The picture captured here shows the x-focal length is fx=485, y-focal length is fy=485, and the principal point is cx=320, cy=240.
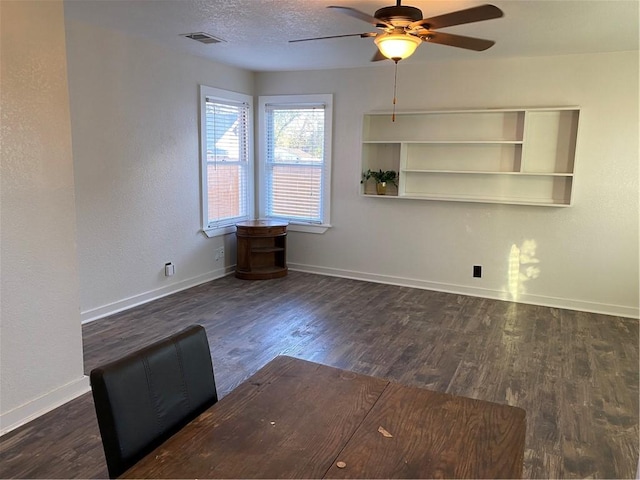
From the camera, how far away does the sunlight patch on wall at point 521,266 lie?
4.84 metres

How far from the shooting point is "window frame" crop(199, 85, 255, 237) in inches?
202

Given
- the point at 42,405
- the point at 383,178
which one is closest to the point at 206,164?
the point at 383,178

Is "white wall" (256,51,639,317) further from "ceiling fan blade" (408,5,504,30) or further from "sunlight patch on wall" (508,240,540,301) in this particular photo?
"ceiling fan blade" (408,5,504,30)

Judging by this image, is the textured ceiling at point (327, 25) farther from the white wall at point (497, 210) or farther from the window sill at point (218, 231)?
the window sill at point (218, 231)

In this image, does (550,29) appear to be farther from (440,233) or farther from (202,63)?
(202,63)

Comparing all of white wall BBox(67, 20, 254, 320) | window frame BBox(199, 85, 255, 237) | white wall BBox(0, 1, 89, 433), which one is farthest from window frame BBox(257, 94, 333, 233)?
white wall BBox(0, 1, 89, 433)

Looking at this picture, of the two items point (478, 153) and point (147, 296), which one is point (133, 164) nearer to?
point (147, 296)

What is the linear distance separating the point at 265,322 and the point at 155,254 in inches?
54.6

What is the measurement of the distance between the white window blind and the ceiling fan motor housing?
317cm

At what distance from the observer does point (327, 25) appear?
3.59 meters

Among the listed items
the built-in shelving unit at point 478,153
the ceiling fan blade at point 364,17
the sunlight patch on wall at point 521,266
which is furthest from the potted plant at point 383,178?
the ceiling fan blade at point 364,17

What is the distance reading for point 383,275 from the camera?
5.59 m

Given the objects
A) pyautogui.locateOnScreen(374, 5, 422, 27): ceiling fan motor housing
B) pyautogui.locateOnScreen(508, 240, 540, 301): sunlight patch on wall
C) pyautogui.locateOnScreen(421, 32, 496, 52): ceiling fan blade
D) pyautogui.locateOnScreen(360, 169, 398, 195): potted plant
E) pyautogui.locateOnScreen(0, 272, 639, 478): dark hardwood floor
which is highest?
pyautogui.locateOnScreen(374, 5, 422, 27): ceiling fan motor housing

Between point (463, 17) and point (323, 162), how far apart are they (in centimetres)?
342
